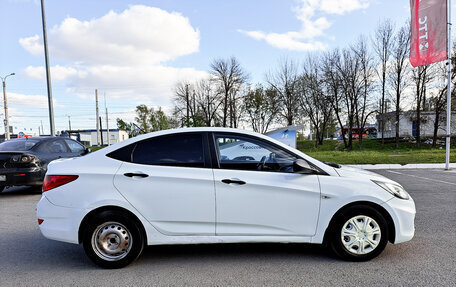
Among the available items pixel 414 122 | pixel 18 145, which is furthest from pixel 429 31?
pixel 414 122

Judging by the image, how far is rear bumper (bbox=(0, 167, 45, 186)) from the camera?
684cm

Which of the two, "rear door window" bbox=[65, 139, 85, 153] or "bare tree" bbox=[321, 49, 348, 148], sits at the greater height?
"bare tree" bbox=[321, 49, 348, 148]

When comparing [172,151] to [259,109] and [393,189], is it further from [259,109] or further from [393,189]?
[259,109]

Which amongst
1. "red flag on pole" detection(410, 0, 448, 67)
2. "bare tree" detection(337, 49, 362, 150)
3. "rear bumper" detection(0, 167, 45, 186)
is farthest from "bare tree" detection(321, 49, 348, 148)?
"rear bumper" detection(0, 167, 45, 186)

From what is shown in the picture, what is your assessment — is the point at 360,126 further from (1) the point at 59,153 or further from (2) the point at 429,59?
(1) the point at 59,153

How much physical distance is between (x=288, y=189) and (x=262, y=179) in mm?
315

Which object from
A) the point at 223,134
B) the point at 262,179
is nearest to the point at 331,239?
the point at 262,179

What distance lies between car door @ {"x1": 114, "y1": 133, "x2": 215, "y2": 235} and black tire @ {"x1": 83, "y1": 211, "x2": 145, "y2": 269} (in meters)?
0.23

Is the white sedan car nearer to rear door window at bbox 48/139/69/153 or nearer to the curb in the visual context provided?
rear door window at bbox 48/139/69/153

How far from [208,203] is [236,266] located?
31.6 inches

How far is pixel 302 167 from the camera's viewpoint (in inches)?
126

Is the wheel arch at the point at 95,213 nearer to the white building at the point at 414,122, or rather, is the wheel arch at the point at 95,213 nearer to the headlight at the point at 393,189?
the headlight at the point at 393,189

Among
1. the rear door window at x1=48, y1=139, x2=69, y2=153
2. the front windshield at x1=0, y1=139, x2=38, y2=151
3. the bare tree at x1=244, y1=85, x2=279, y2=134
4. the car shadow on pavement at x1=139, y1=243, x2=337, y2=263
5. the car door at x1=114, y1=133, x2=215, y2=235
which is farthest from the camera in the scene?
the bare tree at x1=244, y1=85, x2=279, y2=134

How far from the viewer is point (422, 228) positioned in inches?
177
